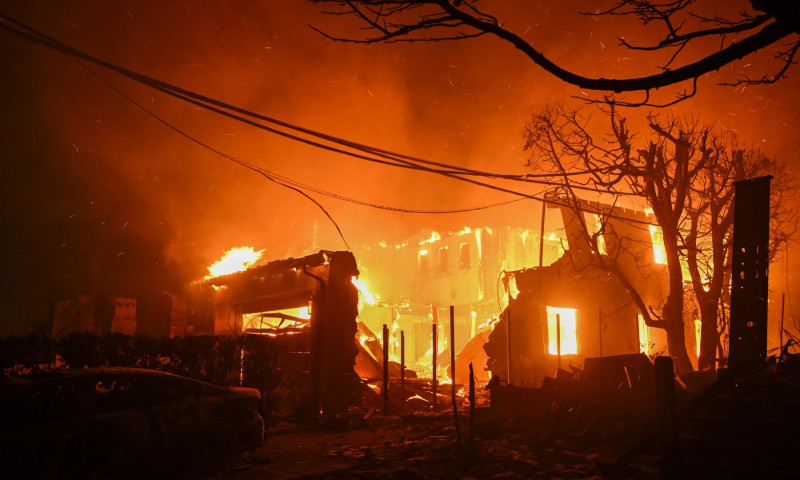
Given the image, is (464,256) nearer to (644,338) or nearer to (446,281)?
(446,281)

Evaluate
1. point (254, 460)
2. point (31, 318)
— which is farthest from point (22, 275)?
point (254, 460)

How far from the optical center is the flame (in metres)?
24.7

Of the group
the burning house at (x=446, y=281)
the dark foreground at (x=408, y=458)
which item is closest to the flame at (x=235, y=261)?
the burning house at (x=446, y=281)

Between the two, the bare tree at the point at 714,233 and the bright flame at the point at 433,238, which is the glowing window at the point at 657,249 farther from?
the bright flame at the point at 433,238

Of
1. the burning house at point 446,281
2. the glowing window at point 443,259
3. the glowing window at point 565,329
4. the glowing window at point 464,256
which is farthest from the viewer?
the glowing window at point 443,259

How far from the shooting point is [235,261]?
25.4 m

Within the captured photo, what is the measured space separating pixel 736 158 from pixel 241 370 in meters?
17.8

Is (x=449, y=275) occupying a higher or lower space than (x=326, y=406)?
higher

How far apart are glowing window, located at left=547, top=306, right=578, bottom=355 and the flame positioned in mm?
16751

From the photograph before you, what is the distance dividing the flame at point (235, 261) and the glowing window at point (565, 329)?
55.0 feet

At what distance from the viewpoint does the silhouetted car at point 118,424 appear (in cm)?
507

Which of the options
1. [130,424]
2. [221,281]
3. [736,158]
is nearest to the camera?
[130,424]

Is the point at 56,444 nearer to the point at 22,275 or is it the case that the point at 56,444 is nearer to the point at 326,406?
the point at 326,406

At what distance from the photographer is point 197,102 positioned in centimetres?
716
